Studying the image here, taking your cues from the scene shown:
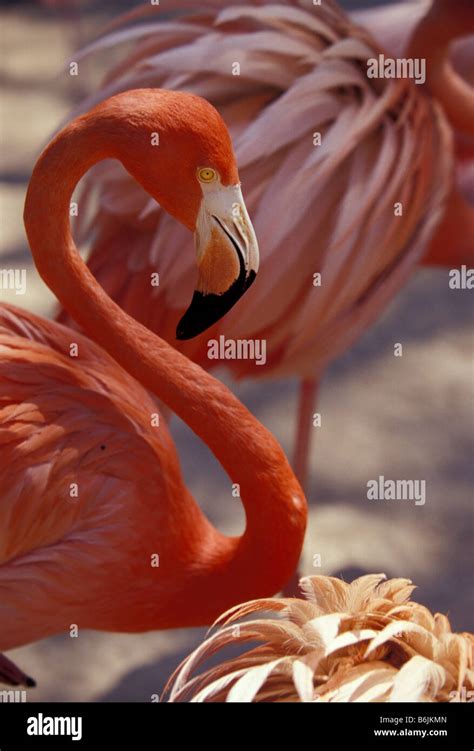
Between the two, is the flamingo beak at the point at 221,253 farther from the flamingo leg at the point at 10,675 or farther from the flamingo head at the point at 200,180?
the flamingo leg at the point at 10,675

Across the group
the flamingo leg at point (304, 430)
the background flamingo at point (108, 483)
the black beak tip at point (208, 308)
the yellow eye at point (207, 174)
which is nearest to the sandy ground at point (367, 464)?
the flamingo leg at point (304, 430)

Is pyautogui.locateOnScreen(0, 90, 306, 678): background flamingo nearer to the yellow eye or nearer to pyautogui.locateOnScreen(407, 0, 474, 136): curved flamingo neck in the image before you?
the yellow eye

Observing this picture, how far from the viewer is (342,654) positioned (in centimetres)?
154

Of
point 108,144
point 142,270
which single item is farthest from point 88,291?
point 142,270

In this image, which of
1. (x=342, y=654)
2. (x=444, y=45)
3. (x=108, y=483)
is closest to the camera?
(x=342, y=654)

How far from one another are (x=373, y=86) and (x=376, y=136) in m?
0.10

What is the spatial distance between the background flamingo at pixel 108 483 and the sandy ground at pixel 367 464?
1.45 feet

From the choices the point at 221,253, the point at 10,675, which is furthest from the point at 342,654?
the point at 10,675

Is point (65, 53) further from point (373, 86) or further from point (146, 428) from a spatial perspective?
point (146, 428)

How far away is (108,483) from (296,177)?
0.64m

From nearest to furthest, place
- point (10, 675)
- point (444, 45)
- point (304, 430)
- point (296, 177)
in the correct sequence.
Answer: point (10, 675) → point (296, 177) → point (444, 45) → point (304, 430)

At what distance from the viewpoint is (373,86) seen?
217 centimetres
